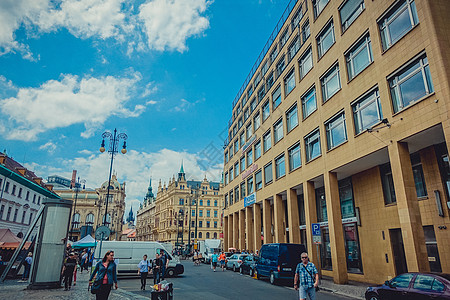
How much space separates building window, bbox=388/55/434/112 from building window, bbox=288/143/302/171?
10.6m

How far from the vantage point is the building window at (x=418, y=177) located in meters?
14.8

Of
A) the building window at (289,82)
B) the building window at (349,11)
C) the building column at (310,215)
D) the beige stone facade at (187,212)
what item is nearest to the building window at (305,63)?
the building window at (289,82)

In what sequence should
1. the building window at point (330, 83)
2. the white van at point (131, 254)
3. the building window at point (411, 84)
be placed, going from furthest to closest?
the white van at point (131, 254) < the building window at point (330, 83) < the building window at point (411, 84)

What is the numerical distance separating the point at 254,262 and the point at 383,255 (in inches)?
364

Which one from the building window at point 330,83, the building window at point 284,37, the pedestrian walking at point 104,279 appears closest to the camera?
the pedestrian walking at point 104,279

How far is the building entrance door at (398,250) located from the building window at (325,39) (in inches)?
496

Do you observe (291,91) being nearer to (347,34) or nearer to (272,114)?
(272,114)

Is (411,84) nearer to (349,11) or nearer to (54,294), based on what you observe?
(349,11)

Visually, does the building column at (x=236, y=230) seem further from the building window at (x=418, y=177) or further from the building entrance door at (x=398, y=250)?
the building window at (x=418, y=177)

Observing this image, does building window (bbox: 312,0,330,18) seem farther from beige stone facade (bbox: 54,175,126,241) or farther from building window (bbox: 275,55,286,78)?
beige stone facade (bbox: 54,175,126,241)

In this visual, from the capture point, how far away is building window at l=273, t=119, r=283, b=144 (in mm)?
28497

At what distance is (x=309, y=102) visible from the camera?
23328mm

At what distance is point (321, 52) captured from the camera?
21984mm

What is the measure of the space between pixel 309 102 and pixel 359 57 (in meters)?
6.25
